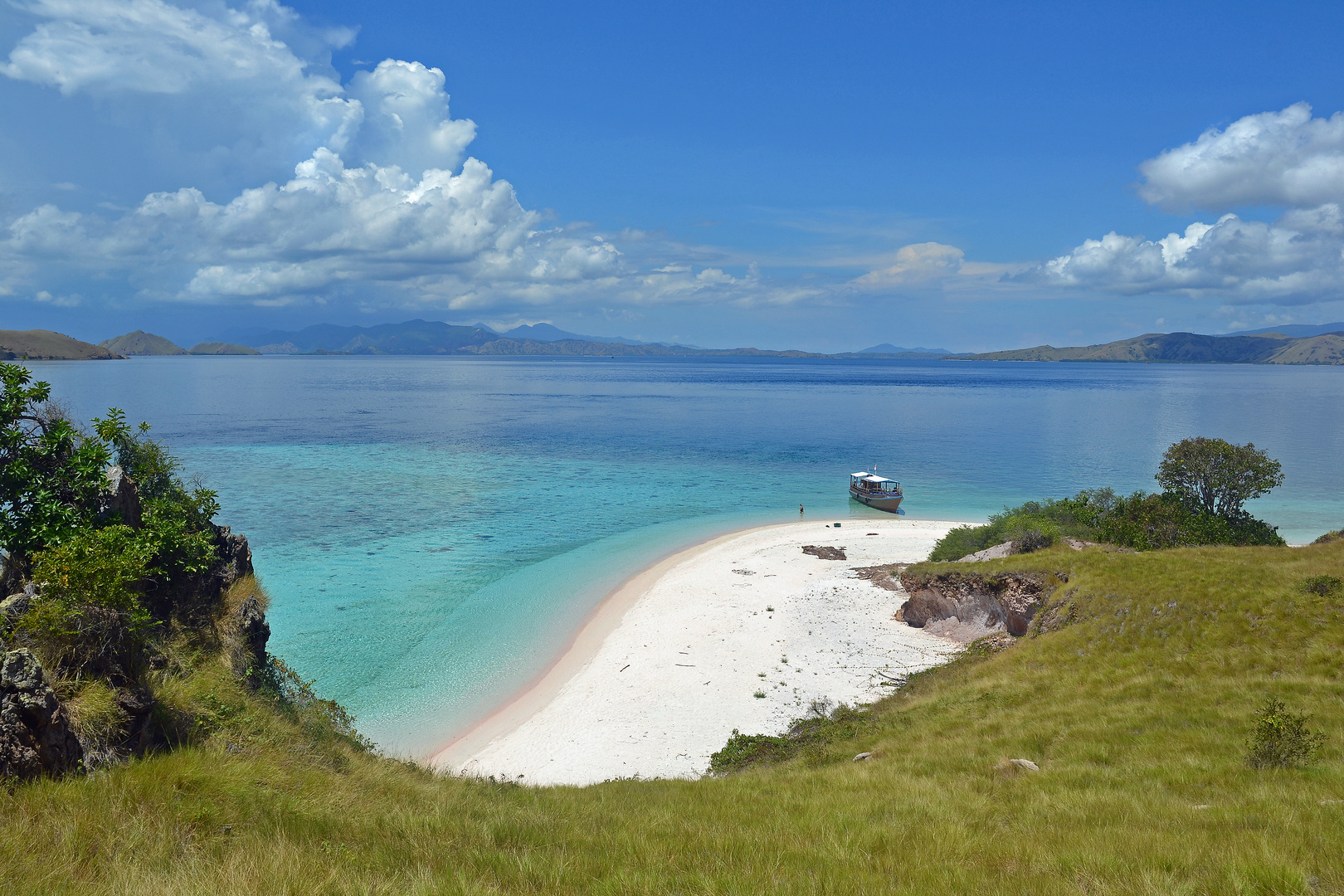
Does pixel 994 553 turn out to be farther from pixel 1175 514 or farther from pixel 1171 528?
pixel 1175 514

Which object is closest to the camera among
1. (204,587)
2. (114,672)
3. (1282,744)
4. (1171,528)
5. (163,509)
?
(114,672)

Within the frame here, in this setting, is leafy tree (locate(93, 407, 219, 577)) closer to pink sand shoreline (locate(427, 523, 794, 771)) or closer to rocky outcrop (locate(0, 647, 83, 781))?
rocky outcrop (locate(0, 647, 83, 781))

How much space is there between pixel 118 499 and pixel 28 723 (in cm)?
789

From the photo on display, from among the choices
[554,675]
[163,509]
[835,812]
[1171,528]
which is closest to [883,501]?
[1171,528]

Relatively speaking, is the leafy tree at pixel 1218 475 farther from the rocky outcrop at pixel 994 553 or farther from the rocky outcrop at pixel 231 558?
the rocky outcrop at pixel 231 558

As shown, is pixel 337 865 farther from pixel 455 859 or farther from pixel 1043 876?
pixel 1043 876

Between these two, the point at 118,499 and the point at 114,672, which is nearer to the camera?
the point at 114,672

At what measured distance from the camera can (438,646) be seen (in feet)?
97.7

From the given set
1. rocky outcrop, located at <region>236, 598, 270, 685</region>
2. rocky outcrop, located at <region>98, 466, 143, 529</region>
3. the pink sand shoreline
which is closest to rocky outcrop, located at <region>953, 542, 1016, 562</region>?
the pink sand shoreline

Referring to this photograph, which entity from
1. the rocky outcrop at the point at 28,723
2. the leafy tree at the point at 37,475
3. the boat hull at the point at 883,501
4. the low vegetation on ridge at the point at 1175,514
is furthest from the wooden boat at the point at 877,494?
the rocky outcrop at the point at 28,723

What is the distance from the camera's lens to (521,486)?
Result: 213ft

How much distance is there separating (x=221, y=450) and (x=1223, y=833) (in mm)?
91207

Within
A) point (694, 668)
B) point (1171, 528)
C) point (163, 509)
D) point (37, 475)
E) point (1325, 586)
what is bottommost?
point (694, 668)

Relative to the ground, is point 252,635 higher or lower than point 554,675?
higher
